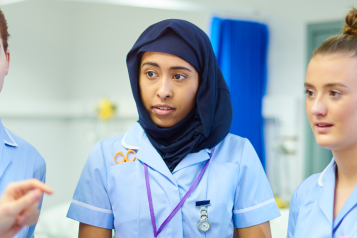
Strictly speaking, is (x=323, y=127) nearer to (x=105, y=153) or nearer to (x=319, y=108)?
(x=319, y=108)

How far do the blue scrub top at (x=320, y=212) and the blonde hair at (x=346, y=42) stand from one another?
0.35m

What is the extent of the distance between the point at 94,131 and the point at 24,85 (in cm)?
96

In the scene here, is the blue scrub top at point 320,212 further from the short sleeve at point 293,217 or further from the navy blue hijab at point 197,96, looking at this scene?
the navy blue hijab at point 197,96

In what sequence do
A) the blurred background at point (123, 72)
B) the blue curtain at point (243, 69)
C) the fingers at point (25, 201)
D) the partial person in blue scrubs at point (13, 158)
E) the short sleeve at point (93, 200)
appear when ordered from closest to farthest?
the fingers at point (25, 201) < the partial person in blue scrubs at point (13, 158) < the short sleeve at point (93, 200) < the blue curtain at point (243, 69) < the blurred background at point (123, 72)

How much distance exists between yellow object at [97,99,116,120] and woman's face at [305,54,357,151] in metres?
3.08

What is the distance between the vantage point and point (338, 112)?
94 centimetres

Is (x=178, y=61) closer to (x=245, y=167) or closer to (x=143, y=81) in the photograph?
(x=143, y=81)

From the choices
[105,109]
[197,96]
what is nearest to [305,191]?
[197,96]

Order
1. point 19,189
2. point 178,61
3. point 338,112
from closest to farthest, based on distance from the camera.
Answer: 1. point 19,189
2. point 338,112
3. point 178,61

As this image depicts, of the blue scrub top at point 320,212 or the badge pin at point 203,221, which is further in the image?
the badge pin at point 203,221

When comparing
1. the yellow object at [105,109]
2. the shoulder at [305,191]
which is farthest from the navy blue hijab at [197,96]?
the yellow object at [105,109]

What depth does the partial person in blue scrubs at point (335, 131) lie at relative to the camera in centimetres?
94

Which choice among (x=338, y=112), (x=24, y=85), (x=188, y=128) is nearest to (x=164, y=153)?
(x=188, y=128)

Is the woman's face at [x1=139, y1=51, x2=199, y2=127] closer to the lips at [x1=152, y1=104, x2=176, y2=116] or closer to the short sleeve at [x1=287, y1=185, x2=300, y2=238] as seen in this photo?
the lips at [x1=152, y1=104, x2=176, y2=116]
